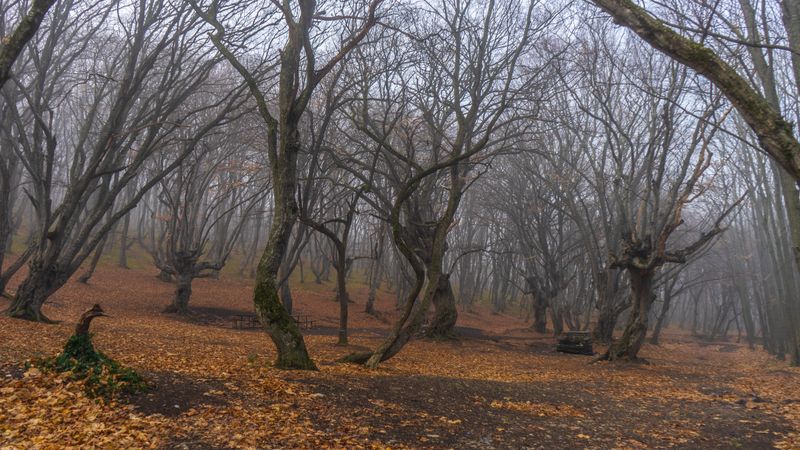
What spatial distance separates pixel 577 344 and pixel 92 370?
14834mm

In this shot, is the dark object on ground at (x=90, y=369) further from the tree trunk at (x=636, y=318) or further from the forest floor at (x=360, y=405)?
the tree trunk at (x=636, y=318)

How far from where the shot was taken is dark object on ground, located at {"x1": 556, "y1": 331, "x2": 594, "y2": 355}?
1775 centimetres

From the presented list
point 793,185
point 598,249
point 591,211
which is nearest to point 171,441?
point 793,185

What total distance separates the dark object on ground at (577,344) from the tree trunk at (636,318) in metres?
2.72

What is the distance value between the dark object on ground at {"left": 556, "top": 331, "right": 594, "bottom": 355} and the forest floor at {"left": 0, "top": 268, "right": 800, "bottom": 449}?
4261 mm

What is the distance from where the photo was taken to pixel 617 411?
26.6 feet

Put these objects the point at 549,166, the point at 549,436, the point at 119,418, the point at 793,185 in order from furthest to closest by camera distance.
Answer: the point at 549,166, the point at 793,185, the point at 549,436, the point at 119,418

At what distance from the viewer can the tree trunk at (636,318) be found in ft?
47.7

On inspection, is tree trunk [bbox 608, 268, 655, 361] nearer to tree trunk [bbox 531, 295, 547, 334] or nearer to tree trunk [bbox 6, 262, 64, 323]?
tree trunk [bbox 531, 295, 547, 334]

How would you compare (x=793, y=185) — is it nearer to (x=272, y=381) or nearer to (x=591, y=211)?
(x=272, y=381)

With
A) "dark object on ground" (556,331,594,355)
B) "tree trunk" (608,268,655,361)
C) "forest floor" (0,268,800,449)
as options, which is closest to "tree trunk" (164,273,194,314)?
"forest floor" (0,268,800,449)

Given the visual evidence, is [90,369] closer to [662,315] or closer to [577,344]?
[577,344]

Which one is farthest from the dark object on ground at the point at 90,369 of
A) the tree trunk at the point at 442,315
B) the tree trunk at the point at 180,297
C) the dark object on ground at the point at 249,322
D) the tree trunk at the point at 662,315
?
the tree trunk at the point at 662,315

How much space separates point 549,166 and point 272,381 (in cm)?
1866
